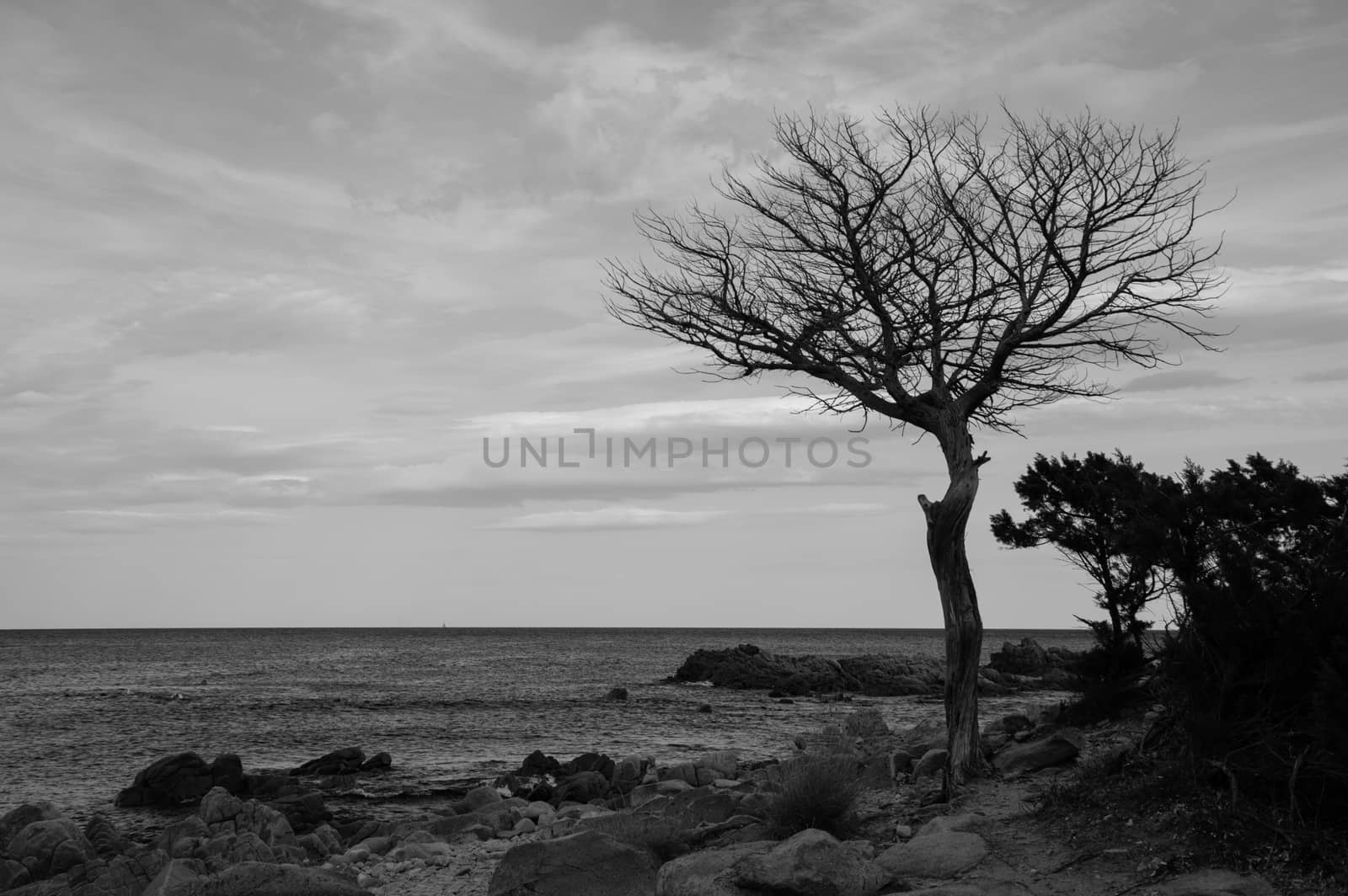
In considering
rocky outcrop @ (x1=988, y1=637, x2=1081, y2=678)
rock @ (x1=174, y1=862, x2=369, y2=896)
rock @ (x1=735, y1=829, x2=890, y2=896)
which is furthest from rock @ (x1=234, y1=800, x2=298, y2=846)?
rocky outcrop @ (x1=988, y1=637, x2=1081, y2=678)

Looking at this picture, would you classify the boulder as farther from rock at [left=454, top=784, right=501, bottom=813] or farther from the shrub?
the shrub

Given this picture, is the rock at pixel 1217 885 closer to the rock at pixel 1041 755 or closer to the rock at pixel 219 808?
the rock at pixel 1041 755

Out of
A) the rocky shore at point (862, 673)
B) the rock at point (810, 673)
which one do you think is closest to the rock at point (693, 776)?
the rocky shore at point (862, 673)

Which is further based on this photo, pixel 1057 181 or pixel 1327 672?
pixel 1057 181

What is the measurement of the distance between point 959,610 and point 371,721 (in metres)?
28.3

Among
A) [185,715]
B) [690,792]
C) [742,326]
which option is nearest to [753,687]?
[185,715]

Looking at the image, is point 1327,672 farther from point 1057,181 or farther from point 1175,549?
point 1057,181

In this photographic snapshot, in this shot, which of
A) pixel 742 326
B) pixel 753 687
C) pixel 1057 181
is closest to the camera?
pixel 1057 181

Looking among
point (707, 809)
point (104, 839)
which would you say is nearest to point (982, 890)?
point (707, 809)

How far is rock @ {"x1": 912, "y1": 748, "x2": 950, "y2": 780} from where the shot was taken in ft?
40.8

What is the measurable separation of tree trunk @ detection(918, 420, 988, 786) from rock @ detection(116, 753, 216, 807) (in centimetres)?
1585

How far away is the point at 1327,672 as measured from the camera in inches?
292

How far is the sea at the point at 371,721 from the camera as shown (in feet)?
74.8

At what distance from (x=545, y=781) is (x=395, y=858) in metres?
7.47
